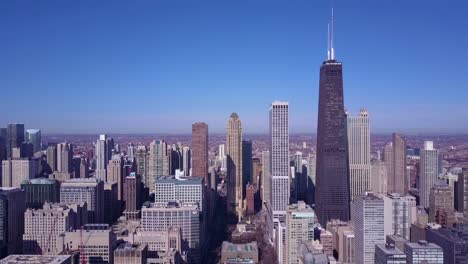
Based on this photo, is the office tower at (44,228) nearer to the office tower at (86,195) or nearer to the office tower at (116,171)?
the office tower at (86,195)

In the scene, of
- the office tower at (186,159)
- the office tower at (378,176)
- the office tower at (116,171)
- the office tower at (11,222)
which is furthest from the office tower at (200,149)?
the office tower at (11,222)

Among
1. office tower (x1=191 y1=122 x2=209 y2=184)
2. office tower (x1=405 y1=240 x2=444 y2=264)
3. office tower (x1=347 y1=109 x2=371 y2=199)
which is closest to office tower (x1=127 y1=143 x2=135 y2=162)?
office tower (x1=191 y1=122 x2=209 y2=184)

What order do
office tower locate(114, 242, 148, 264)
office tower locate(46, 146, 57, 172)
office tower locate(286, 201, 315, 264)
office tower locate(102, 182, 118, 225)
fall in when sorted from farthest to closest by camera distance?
office tower locate(102, 182, 118, 225) < office tower locate(46, 146, 57, 172) < office tower locate(286, 201, 315, 264) < office tower locate(114, 242, 148, 264)

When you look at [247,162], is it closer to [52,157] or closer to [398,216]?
[52,157]

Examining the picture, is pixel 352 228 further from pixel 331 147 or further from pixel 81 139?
pixel 81 139

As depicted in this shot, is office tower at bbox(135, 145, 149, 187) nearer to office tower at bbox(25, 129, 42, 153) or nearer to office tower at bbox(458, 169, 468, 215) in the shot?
office tower at bbox(25, 129, 42, 153)

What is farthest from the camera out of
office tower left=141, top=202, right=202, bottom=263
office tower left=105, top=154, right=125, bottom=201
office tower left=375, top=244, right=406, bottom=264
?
office tower left=105, top=154, right=125, bottom=201

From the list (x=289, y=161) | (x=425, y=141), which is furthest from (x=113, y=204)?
(x=425, y=141)

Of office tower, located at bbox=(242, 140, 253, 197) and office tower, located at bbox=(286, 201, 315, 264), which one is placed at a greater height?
office tower, located at bbox=(242, 140, 253, 197)
